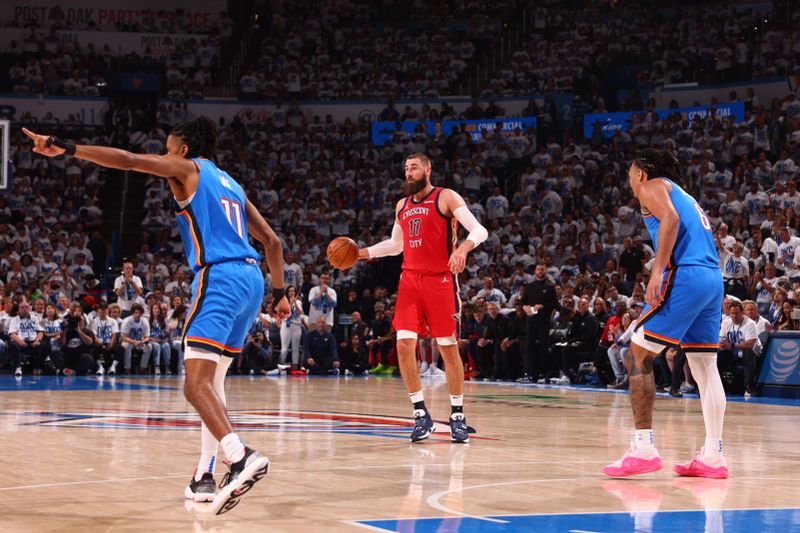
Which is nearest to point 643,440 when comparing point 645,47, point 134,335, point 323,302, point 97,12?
point 134,335

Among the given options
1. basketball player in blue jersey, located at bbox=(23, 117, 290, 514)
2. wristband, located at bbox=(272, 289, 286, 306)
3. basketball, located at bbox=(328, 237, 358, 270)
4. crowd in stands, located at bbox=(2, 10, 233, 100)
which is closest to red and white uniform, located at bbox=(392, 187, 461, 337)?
basketball, located at bbox=(328, 237, 358, 270)

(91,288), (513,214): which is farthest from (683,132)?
(91,288)

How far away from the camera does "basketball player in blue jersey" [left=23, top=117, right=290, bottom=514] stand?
562 cm

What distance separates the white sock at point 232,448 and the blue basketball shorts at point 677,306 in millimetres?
2942

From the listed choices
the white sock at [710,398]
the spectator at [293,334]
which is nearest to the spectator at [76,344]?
the spectator at [293,334]

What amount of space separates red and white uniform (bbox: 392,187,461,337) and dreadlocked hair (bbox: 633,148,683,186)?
7.53 feet

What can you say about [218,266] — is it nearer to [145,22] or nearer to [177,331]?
[177,331]

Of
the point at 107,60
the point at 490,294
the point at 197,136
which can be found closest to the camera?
the point at 197,136

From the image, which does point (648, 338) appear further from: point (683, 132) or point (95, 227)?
point (95, 227)

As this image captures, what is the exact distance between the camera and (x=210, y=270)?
5875mm

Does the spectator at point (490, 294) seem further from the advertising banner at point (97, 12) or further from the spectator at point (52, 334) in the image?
the advertising banner at point (97, 12)

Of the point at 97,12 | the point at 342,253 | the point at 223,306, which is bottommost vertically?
the point at 223,306

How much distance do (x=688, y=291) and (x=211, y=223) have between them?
10.2 ft

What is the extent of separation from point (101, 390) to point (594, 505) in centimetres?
1080
